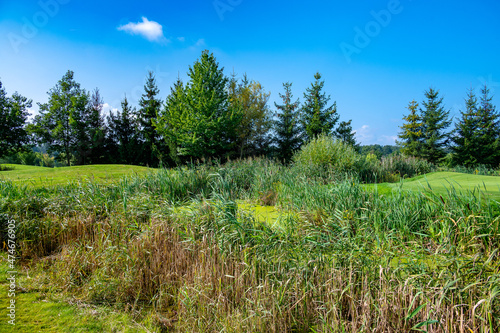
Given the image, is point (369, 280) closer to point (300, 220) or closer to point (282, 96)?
point (300, 220)

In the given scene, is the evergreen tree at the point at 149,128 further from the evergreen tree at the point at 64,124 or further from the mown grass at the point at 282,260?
the mown grass at the point at 282,260

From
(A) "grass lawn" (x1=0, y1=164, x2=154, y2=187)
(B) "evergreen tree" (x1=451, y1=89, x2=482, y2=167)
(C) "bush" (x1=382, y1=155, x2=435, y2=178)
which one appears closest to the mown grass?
(A) "grass lawn" (x1=0, y1=164, x2=154, y2=187)

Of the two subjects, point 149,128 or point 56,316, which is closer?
point 56,316

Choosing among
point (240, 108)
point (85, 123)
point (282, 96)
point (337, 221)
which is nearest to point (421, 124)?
point (282, 96)

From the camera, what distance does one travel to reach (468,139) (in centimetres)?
2558

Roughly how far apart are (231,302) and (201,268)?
1.86 feet

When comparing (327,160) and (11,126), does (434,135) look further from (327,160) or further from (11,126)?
(11,126)

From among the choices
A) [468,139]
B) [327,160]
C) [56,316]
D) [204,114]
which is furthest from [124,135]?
[468,139]

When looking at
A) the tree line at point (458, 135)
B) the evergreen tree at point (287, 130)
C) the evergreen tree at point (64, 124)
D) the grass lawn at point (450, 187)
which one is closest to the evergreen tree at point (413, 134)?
the tree line at point (458, 135)

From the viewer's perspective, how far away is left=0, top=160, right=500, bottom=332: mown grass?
248 centimetres

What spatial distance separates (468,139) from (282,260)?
3145cm

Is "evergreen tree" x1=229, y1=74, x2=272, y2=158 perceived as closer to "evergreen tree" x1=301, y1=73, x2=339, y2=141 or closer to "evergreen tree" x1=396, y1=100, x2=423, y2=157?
"evergreen tree" x1=301, y1=73, x2=339, y2=141

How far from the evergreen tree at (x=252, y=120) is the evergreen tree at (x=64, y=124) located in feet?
45.8

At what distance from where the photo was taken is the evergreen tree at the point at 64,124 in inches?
897
